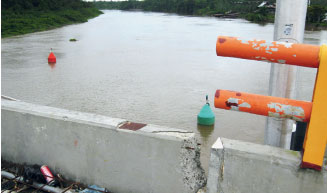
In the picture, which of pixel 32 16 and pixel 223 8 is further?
pixel 223 8

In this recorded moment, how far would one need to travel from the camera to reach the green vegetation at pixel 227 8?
4638 centimetres

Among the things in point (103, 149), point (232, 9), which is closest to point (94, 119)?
point (103, 149)

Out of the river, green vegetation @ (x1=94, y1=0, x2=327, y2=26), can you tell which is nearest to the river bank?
green vegetation @ (x1=94, y1=0, x2=327, y2=26)

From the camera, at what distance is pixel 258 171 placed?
2.71 metres

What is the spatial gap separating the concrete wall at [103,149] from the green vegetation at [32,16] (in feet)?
96.5

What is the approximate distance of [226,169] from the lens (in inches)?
111

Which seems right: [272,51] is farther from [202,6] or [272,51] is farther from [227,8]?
[202,6]

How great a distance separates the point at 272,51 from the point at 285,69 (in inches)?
24.2

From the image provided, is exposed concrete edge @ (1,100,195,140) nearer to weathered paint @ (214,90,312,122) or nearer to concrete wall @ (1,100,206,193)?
concrete wall @ (1,100,206,193)

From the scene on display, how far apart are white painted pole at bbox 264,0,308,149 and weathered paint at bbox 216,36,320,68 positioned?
0.47 m

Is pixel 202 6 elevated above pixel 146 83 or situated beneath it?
elevated above

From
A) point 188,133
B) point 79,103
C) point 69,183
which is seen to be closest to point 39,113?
point 69,183

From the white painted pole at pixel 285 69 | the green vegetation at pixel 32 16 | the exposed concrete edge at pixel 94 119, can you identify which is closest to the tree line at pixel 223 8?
the green vegetation at pixel 32 16

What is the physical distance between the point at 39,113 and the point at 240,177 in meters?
2.32
